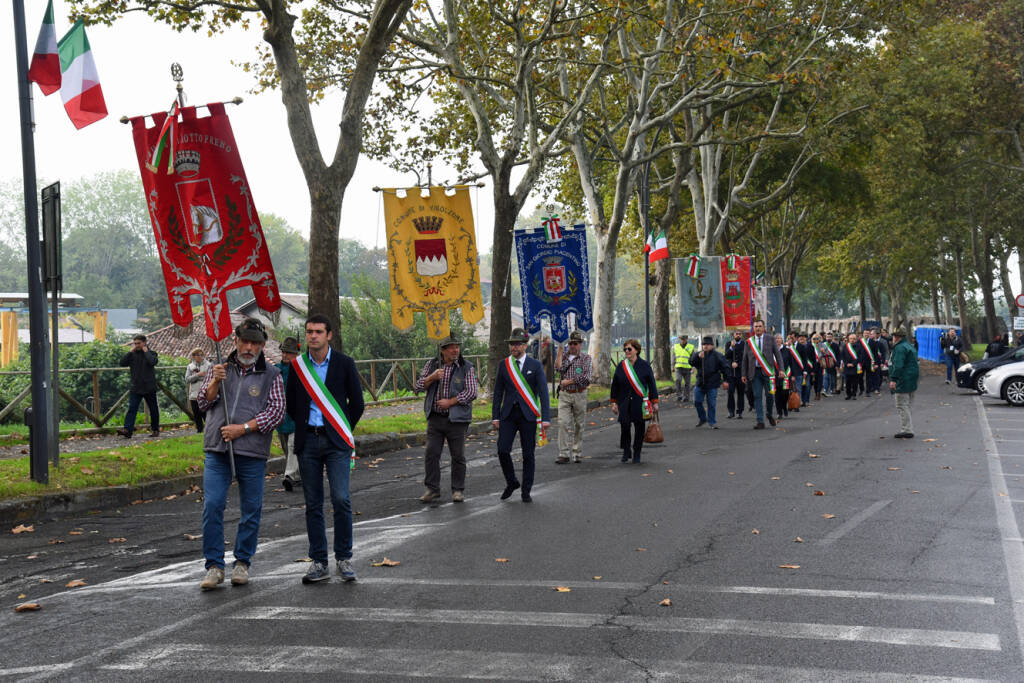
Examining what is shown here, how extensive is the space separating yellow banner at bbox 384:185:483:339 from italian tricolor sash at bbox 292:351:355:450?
1329 cm

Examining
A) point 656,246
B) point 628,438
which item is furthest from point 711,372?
point 656,246

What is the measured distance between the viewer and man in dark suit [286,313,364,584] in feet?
25.0

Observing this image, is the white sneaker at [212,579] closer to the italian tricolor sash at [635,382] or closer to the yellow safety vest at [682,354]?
the italian tricolor sash at [635,382]

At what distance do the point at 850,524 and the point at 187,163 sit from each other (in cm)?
742

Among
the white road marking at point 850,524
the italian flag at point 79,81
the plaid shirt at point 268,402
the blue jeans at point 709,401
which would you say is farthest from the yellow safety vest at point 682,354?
the plaid shirt at point 268,402

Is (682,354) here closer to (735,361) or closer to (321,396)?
(735,361)

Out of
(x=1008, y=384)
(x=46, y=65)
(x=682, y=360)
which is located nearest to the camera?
(x=46, y=65)

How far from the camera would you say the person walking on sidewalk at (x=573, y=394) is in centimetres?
1515

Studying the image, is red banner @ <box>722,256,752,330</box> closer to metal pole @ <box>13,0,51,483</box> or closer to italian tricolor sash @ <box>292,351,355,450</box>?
metal pole @ <box>13,0,51,483</box>

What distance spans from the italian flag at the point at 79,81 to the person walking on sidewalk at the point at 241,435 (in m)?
6.72

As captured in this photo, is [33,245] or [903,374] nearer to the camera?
[33,245]

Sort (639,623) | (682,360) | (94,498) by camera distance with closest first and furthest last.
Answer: (639,623), (94,498), (682,360)

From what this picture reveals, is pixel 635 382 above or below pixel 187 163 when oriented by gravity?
below

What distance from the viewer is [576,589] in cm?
716
